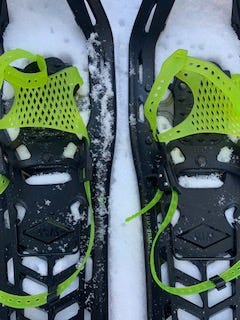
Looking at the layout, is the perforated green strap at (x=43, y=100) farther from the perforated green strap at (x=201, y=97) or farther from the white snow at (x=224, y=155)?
the white snow at (x=224, y=155)

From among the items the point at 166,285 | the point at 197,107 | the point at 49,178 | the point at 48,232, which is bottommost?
the point at 166,285

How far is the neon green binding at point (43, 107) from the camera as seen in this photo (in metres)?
1.28

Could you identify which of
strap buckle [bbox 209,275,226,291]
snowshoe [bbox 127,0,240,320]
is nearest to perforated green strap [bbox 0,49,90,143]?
snowshoe [bbox 127,0,240,320]

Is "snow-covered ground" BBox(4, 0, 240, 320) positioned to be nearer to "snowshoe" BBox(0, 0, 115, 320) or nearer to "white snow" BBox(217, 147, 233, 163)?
"snowshoe" BBox(0, 0, 115, 320)

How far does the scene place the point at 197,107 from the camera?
4.37 ft

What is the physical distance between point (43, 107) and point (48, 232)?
261 millimetres

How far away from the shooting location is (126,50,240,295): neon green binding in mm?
1272

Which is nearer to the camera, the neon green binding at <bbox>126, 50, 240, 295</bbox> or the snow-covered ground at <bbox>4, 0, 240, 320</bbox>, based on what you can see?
the neon green binding at <bbox>126, 50, 240, 295</bbox>

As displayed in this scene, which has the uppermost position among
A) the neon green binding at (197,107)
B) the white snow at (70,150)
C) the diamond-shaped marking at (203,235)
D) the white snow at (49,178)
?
the neon green binding at (197,107)

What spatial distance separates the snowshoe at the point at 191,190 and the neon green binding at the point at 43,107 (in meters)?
0.14

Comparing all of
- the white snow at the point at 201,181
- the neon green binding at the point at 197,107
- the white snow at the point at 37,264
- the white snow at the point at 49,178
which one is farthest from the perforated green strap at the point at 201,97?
the white snow at the point at 37,264

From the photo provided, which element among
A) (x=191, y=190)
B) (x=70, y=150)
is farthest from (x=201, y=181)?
(x=70, y=150)

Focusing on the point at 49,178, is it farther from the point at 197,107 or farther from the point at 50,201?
the point at 197,107

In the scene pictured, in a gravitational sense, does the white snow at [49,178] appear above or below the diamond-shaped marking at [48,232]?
above
